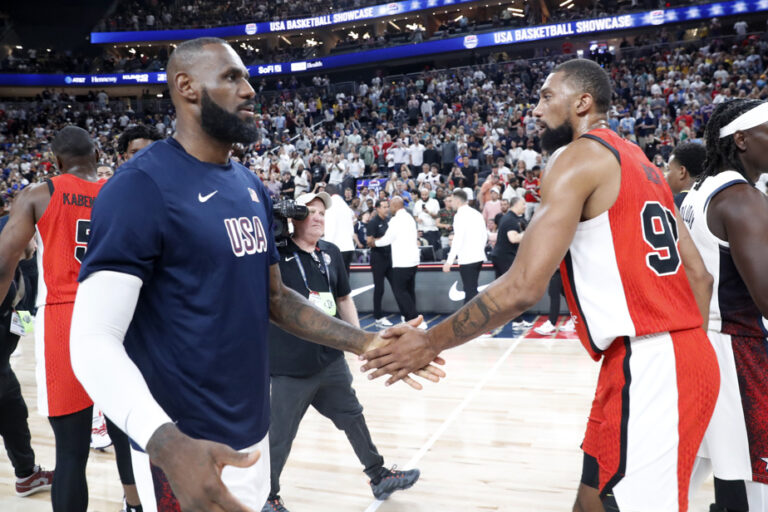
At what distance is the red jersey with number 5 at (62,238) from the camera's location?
284 cm

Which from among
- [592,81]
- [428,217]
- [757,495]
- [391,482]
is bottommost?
[391,482]

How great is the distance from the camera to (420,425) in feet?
15.6

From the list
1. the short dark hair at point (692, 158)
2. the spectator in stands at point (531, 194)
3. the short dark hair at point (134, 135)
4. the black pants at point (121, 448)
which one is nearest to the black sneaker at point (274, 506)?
the black pants at point (121, 448)

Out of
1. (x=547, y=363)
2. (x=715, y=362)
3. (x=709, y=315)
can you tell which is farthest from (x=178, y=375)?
(x=547, y=363)

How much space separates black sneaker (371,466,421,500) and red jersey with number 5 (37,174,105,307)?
197 cm

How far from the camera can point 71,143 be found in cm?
293

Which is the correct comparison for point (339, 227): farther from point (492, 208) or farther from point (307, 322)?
point (307, 322)

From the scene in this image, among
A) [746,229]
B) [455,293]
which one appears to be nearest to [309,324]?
[746,229]

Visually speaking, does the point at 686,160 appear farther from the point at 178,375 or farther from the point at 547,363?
the point at 178,375

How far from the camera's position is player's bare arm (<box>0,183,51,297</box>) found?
274 centimetres

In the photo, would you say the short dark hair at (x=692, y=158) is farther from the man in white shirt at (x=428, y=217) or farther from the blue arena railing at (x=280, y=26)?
the blue arena railing at (x=280, y=26)

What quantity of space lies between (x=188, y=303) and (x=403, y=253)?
6.88 meters

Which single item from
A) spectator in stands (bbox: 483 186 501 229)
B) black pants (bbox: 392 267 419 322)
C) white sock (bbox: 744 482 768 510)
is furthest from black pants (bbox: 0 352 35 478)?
spectator in stands (bbox: 483 186 501 229)

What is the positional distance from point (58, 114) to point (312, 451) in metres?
29.2
